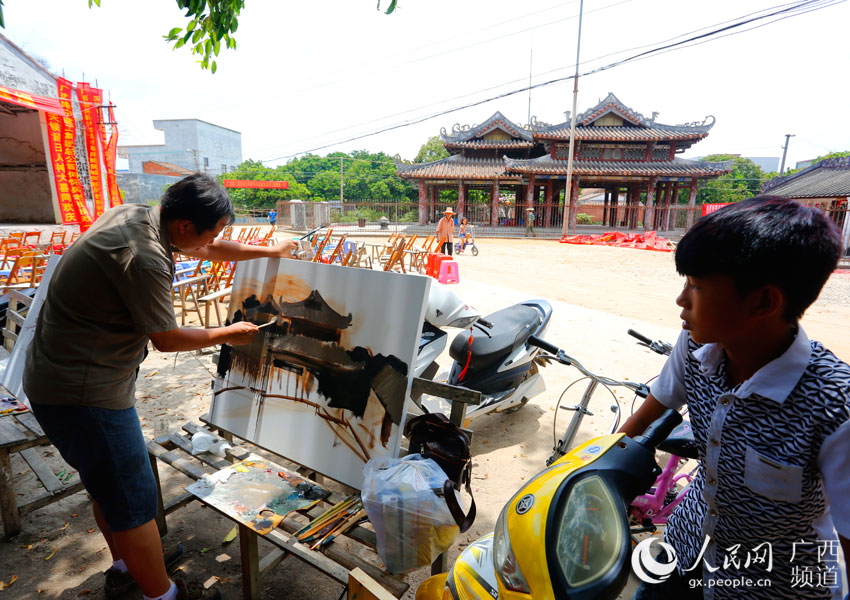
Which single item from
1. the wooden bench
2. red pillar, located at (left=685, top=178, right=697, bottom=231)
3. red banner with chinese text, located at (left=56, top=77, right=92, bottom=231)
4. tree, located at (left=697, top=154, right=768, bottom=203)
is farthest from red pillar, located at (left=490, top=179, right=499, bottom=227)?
the wooden bench

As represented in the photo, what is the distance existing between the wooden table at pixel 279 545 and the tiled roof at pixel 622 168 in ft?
77.8

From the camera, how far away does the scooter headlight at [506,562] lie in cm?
74

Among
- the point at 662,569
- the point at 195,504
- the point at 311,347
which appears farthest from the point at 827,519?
the point at 195,504

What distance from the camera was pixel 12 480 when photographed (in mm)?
2232

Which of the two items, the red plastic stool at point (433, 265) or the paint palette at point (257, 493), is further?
the red plastic stool at point (433, 265)

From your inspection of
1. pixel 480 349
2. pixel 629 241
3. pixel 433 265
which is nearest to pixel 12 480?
pixel 480 349

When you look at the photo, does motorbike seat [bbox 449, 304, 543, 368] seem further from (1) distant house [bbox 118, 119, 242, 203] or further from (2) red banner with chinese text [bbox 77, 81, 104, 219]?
(1) distant house [bbox 118, 119, 242, 203]

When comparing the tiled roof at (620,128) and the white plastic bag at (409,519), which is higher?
the tiled roof at (620,128)

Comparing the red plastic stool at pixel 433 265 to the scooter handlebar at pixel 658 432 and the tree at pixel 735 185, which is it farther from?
the tree at pixel 735 185

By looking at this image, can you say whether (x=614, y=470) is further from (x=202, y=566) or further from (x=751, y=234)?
(x=202, y=566)

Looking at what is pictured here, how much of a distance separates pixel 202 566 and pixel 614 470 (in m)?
2.14

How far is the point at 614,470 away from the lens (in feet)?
2.71

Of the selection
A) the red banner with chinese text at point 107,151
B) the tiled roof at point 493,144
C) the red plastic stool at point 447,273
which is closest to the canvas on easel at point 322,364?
the red plastic stool at point 447,273

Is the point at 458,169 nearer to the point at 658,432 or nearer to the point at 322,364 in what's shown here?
the point at 322,364
